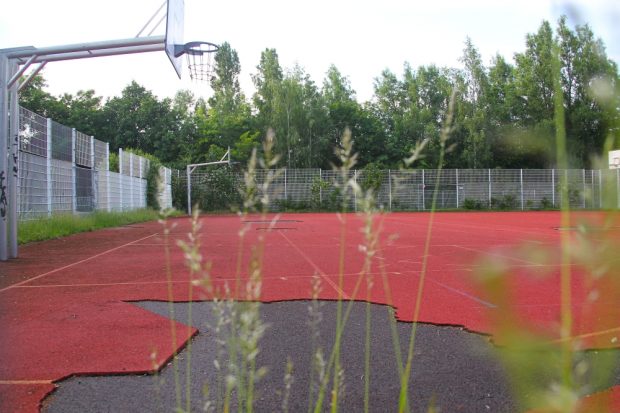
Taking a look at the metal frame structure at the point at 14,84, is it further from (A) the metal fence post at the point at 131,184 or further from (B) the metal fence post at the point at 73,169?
(A) the metal fence post at the point at 131,184

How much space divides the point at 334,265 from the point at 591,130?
20.8ft

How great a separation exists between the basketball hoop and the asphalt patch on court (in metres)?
6.74

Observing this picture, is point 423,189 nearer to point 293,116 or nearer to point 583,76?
point 293,116

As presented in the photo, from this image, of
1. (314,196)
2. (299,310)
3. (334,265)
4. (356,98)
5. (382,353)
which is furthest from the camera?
(356,98)

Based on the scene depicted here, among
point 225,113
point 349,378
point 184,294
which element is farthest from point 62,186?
point 225,113

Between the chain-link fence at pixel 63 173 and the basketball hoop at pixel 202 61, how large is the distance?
2471 mm

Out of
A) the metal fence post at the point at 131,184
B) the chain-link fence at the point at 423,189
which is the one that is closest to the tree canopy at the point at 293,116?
the chain-link fence at the point at 423,189

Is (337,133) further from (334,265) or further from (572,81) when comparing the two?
(572,81)

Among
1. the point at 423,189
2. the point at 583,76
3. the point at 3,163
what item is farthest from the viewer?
the point at 423,189

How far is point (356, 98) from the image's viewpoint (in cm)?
4712

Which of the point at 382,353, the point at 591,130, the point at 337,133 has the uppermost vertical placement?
the point at 337,133

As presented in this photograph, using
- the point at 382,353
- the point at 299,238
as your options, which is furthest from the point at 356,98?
the point at 382,353

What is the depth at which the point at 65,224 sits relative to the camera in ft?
40.6

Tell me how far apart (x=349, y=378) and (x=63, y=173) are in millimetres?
12332
